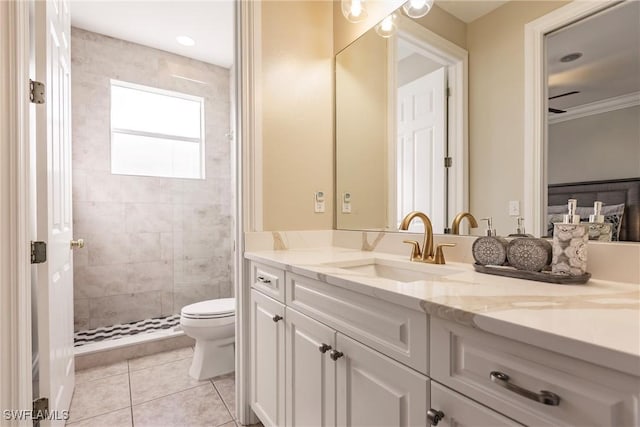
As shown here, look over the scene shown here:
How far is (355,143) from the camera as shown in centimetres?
182

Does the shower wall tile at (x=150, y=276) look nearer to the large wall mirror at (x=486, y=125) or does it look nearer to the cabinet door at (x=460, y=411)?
the large wall mirror at (x=486, y=125)

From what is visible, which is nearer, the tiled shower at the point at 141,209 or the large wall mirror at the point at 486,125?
the large wall mirror at the point at 486,125

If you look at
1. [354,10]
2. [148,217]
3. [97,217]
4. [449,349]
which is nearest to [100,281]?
[97,217]

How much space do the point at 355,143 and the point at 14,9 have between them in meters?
1.50

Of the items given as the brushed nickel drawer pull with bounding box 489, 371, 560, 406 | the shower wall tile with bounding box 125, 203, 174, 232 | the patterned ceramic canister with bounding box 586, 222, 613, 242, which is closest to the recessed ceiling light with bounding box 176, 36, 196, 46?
the shower wall tile with bounding box 125, 203, 174, 232

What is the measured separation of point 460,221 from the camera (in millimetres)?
1287

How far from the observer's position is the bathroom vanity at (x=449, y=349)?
478 millimetres

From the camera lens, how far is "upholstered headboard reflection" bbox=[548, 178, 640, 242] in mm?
857

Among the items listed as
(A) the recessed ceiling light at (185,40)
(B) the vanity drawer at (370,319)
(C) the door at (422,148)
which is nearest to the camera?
(B) the vanity drawer at (370,319)

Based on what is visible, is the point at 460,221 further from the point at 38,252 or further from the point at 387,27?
the point at 38,252

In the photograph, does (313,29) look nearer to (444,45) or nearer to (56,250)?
(444,45)

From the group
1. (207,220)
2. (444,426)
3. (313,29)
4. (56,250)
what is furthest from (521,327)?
(207,220)

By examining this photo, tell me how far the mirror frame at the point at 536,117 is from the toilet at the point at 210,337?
5.83ft

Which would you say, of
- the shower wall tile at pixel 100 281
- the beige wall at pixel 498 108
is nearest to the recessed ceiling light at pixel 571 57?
the beige wall at pixel 498 108
